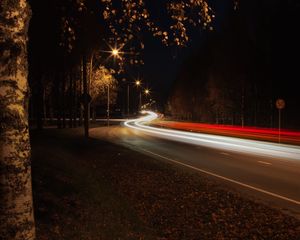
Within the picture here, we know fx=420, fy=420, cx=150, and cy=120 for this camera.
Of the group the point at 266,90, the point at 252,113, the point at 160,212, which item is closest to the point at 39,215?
the point at 160,212

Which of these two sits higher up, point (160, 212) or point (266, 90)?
point (266, 90)

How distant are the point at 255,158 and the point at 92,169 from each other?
30.0ft

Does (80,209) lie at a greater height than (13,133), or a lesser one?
lesser

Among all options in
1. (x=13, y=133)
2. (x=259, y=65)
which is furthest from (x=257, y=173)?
(x=259, y=65)

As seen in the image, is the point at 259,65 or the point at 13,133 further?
the point at 259,65

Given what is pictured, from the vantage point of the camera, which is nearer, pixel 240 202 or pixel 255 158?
pixel 240 202

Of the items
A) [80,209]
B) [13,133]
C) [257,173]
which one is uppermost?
[13,133]

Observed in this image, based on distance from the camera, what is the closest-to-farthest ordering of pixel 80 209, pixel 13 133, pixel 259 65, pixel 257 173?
pixel 13 133 → pixel 80 209 → pixel 257 173 → pixel 259 65

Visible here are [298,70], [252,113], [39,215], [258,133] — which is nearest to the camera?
[39,215]

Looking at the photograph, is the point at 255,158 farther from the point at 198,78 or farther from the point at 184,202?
the point at 198,78

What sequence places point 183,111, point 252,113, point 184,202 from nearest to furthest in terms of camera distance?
1. point 184,202
2. point 252,113
3. point 183,111

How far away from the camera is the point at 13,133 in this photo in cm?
336

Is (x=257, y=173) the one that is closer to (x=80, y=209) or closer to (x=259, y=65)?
(x=80, y=209)

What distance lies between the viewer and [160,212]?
8.39 meters
